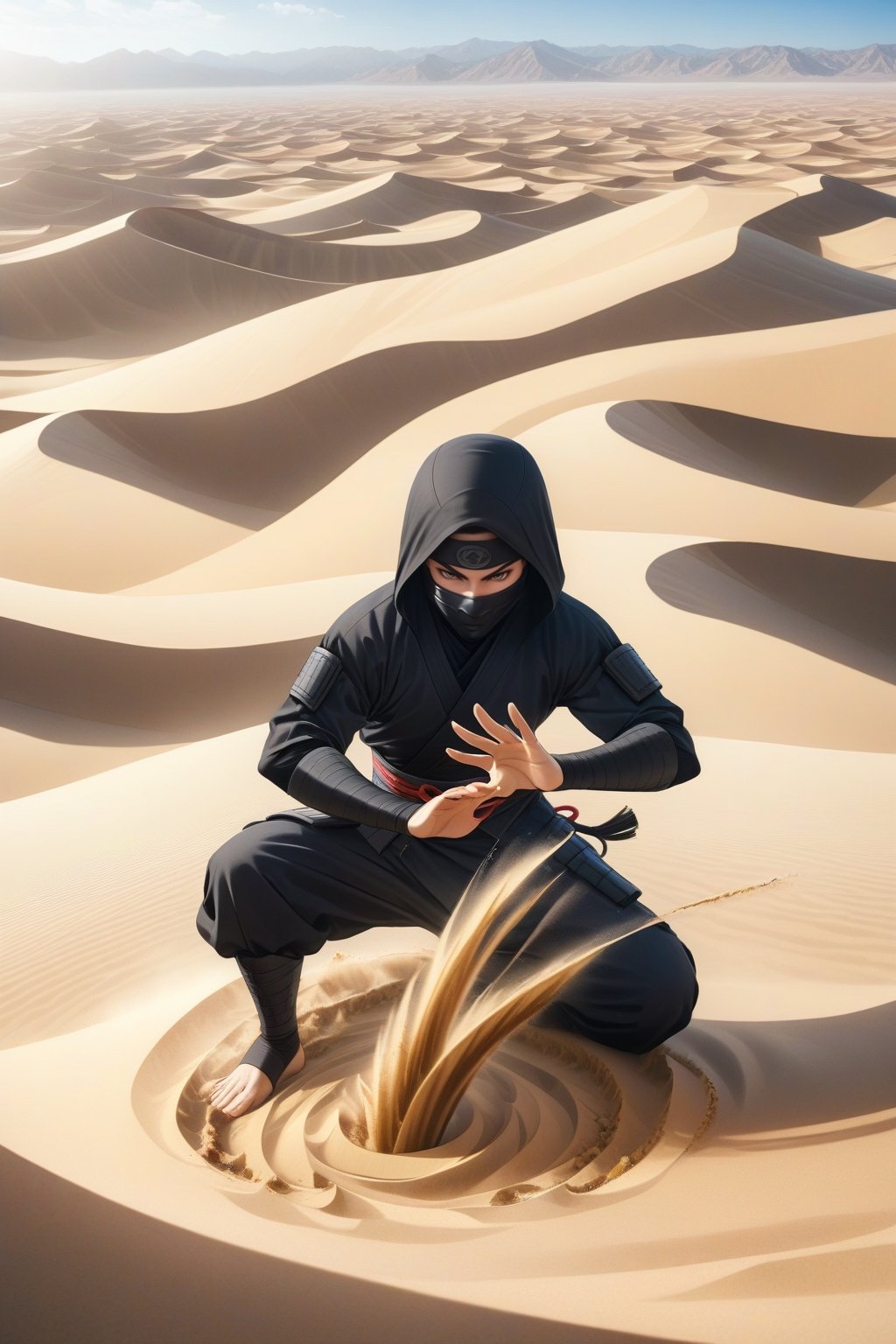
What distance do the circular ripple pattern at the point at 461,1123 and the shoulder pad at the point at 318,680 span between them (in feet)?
2.80

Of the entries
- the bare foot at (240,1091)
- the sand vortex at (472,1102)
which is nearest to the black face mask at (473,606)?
the sand vortex at (472,1102)

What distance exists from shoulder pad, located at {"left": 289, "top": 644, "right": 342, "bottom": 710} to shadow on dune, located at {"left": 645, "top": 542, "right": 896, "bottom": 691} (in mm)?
4272

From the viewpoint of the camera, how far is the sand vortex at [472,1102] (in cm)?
218

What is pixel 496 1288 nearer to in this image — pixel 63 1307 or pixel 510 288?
pixel 63 1307

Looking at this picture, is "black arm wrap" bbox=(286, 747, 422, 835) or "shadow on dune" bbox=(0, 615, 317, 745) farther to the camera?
"shadow on dune" bbox=(0, 615, 317, 745)

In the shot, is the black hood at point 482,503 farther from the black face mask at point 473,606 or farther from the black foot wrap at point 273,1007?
the black foot wrap at point 273,1007

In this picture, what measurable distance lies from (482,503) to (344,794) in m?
0.68

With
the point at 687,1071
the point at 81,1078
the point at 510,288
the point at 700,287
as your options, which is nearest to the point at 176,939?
the point at 81,1078

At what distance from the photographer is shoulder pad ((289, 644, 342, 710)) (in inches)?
98.0

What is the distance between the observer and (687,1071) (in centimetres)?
249

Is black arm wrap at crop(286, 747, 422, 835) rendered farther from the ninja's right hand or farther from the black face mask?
the black face mask

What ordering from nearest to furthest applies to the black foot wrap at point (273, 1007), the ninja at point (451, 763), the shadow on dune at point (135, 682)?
the ninja at point (451, 763)
the black foot wrap at point (273, 1007)
the shadow on dune at point (135, 682)

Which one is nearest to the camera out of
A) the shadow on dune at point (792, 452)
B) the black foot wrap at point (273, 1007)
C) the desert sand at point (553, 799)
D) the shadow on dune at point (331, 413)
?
the desert sand at point (553, 799)

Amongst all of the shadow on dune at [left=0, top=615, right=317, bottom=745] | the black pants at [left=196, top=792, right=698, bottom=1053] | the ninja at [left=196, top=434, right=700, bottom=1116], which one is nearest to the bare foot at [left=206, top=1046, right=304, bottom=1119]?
the ninja at [left=196, top=434, right=700, bottom=1116]
